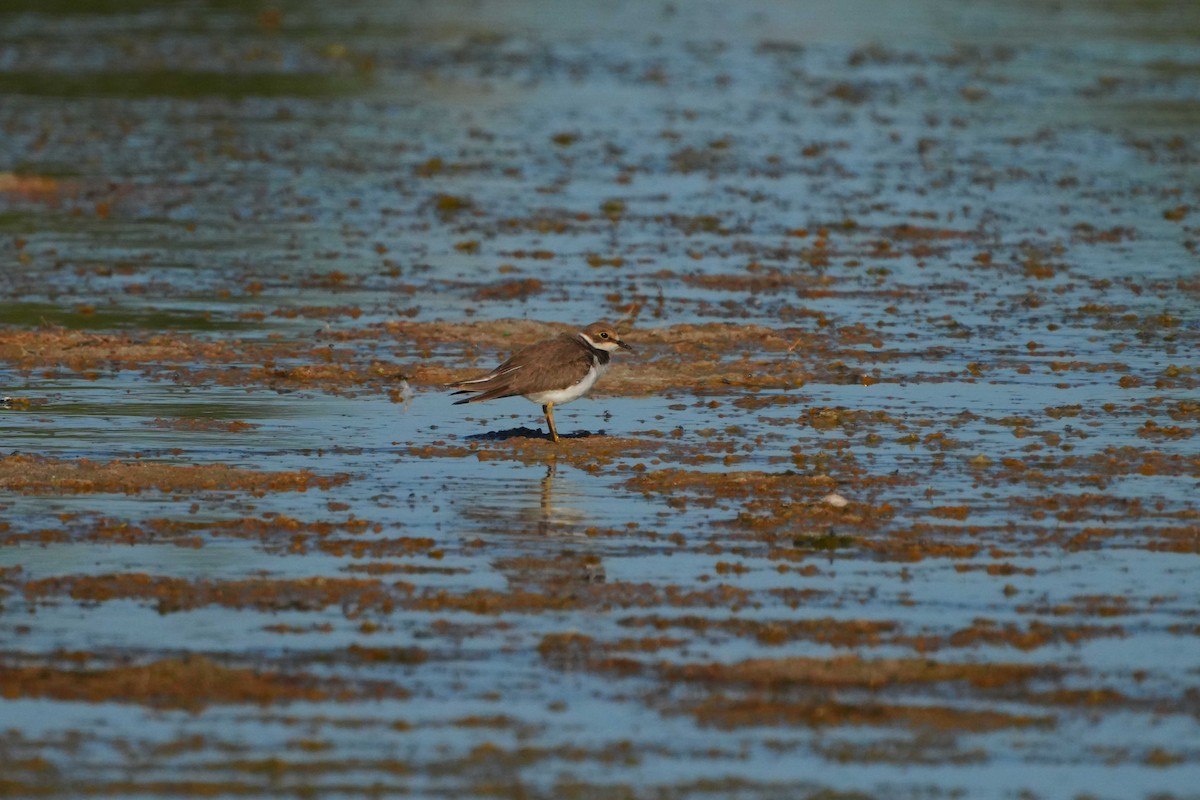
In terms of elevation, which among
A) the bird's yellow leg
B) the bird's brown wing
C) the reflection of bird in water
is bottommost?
the reflection of bird in water

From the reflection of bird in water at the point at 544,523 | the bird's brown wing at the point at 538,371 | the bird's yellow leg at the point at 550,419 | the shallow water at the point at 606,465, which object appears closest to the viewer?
the shallow water at the point at 606,465

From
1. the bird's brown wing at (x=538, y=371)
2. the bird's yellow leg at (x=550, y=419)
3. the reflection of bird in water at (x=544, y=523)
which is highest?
the bird's brown wing at (x=538, y=371)

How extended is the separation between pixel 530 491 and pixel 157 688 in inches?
174

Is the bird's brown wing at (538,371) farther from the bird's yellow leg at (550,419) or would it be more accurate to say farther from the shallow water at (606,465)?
the shallow water at (606,465)

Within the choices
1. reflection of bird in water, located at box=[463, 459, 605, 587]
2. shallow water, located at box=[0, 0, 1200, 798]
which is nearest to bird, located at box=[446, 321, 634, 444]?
shallow water, located at box=[0, 0, 1200, 798]

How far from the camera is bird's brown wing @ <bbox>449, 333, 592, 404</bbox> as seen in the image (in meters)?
14.9

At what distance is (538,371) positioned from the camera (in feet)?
48.9

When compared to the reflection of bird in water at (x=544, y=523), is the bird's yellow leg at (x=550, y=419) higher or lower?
higher

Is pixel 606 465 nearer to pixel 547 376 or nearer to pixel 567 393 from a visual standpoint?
pixel 567 393

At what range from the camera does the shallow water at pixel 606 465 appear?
9062mm

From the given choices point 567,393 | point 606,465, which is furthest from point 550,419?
point 606,465

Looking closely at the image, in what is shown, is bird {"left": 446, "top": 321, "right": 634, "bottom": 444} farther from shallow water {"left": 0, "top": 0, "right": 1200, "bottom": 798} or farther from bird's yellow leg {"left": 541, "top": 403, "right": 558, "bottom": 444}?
shallow water {"left": 0, "top": 0, "right": 1200, "bottom": 798}

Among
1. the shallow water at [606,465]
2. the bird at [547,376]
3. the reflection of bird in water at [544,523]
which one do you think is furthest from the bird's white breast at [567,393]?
the reflection of bird in water at [544,523]

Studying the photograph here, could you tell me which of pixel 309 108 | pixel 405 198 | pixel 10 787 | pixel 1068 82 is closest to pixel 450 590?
pixel 10 787
